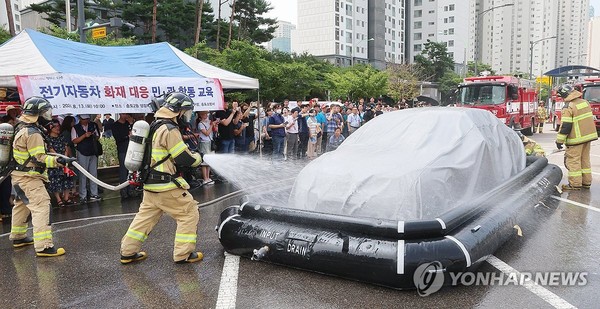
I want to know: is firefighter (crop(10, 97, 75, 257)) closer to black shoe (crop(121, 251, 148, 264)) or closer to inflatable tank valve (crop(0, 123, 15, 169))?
inflatable tank valve (crop(0, 123, 15, 169))

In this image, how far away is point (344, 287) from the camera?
450cm

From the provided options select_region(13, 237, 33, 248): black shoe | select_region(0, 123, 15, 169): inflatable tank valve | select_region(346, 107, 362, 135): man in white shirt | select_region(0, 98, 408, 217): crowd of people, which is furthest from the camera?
select_region(346, 107, 362, 135): man in white shirt

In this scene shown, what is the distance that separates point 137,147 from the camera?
5.21m

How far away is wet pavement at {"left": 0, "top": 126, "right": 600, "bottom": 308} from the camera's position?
421 centimetres

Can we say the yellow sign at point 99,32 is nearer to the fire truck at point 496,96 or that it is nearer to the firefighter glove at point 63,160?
the firefighter glove at point 63,160

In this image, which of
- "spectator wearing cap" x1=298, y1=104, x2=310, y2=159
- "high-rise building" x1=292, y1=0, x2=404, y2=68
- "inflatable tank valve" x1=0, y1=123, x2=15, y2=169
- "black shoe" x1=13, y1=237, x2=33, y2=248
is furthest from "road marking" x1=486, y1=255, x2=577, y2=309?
"high-rise building" x1=292, y1=0, x2=404, y2=68

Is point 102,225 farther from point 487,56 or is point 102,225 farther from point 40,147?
point 487,56

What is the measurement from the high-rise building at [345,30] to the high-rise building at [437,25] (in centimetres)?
1003

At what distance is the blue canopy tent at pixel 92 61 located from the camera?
8594mm

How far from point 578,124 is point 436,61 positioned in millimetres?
71969

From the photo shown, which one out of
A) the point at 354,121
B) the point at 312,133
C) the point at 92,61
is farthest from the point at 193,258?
the point at 354,121

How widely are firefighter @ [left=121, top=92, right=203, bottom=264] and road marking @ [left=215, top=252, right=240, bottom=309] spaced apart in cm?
38

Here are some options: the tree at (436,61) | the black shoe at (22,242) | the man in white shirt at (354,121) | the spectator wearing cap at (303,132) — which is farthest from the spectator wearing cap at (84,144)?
the tree at (436,61)

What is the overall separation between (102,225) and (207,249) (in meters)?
2.50
